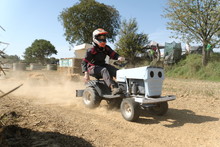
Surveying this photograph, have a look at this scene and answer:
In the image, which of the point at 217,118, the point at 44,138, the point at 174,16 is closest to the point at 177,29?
the point at 174,16

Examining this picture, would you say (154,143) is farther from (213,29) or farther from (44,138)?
(213,29)

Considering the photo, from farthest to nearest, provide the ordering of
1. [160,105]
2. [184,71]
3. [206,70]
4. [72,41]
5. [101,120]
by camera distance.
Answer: [72,41] → [184,71] → [206,70] → [160,105] → [101,120]

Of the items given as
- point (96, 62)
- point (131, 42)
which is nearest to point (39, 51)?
point (131, 42)

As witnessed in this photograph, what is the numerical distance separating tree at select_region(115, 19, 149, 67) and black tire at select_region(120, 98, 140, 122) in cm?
1708

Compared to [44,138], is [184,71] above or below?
above

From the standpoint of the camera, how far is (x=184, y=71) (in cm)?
1617

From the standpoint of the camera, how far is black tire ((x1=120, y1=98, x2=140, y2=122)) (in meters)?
3.85

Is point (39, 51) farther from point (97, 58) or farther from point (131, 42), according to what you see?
point (97, 58)

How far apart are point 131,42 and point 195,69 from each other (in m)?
7.94

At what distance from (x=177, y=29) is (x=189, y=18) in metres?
1.33

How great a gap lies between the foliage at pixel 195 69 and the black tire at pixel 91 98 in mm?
11585

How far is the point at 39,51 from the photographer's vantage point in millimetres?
53562

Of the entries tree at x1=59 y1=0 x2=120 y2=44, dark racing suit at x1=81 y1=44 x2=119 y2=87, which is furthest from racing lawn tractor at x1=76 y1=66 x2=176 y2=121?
tree at x1=59 y1=0 x2=120 y2=44

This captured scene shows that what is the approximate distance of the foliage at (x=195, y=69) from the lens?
14.4 m
